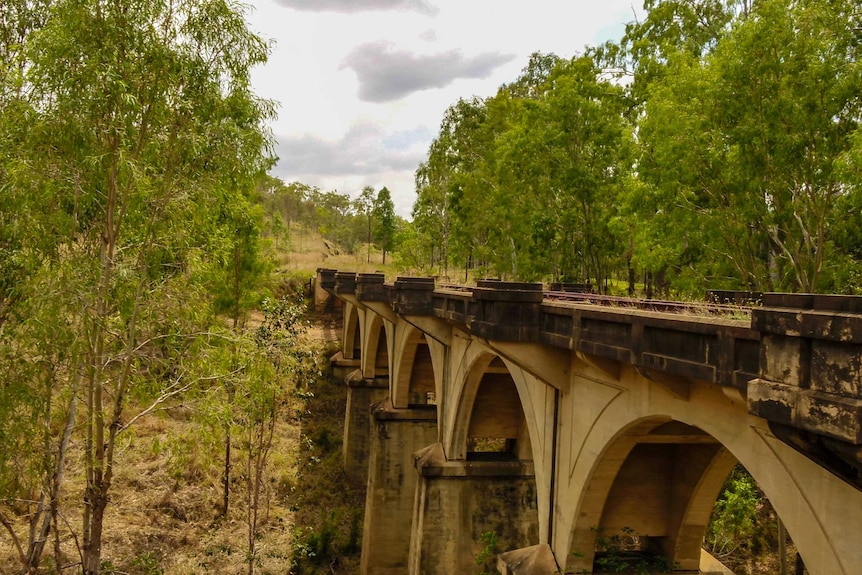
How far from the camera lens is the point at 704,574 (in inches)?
400

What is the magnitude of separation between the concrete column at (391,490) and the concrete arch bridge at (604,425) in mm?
54

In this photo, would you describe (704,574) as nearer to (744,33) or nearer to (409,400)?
(744,33)

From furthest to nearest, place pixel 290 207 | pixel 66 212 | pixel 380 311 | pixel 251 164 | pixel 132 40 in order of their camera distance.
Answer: pixel 290 207 → pixel 380 311 → pixel 251 164 → pixel 66 212 → pixel 132 40

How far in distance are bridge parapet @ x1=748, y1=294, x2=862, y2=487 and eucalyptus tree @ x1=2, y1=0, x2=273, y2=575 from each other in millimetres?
7394

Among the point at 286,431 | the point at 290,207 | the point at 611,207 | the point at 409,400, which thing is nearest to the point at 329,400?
the point at 286,431

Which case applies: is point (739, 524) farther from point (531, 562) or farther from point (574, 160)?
point (574, 160)

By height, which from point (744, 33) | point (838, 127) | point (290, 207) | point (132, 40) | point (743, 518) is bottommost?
point (743, 518)

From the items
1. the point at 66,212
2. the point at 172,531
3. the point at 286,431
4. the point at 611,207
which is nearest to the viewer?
the point at 66,212

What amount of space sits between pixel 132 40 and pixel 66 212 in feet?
8.65

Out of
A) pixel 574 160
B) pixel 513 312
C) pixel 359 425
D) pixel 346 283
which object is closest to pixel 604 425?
pixel 513 312

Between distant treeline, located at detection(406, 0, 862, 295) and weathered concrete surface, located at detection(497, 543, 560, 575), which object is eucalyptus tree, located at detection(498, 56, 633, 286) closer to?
distant treeline, located at detection(406, 0, 862, 295)

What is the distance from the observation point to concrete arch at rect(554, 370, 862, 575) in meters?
5.18

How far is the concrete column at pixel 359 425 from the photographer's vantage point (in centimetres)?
2828

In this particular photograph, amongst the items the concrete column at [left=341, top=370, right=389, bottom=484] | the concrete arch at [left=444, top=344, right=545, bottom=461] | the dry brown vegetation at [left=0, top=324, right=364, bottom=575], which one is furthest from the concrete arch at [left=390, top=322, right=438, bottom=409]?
the concrete arch at [left=444, top=344, right=545, bottom=461]
